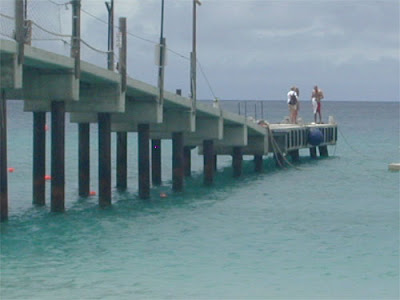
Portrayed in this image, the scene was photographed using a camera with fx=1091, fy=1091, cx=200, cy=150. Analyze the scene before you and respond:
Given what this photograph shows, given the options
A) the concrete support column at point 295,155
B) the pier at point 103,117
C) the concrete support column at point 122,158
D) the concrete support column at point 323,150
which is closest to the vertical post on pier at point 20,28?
the pier at point 103,117

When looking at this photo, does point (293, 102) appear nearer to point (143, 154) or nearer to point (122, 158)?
point (122, 158)

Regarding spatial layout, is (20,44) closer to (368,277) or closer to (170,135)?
(368,277)

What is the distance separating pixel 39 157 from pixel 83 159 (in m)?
2.25

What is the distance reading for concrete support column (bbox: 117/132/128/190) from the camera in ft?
95.1

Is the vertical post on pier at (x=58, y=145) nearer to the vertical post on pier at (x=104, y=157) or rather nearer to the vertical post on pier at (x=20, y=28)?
the vertical post on pier at (x=104, y=157)

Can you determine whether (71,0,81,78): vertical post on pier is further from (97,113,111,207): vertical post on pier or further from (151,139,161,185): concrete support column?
(151,139,161,185): concrete support column

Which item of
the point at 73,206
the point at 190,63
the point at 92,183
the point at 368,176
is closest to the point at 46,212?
the point at 73,206

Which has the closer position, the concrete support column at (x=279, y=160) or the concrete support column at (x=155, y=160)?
the concrete support column at (x=155, y=160)

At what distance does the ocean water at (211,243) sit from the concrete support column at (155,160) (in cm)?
88

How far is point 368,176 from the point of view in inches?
1474

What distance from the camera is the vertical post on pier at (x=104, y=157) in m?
25.2

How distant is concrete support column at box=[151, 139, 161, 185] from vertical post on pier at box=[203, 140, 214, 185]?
1.34m

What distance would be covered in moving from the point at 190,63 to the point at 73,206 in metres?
5.58

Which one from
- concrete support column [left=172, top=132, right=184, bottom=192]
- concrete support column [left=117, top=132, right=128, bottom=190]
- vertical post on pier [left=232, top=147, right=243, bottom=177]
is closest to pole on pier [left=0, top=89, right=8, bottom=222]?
concrete support column [left=117, top=132, right=128, bottom=190]
